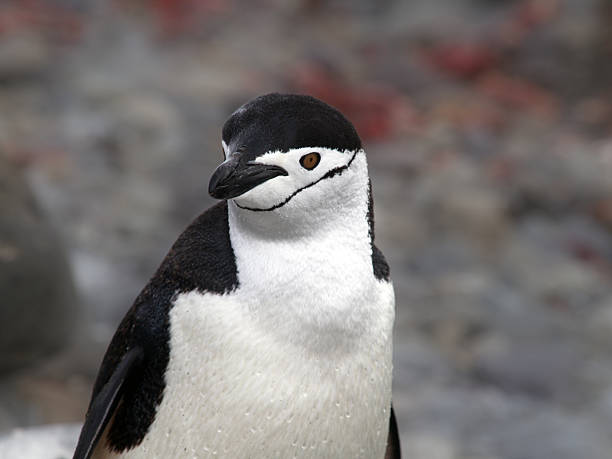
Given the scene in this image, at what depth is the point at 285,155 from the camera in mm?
1003

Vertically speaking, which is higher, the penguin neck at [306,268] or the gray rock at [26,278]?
the gray rock at [26,278]

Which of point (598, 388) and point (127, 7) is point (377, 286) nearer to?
point (598, 388)

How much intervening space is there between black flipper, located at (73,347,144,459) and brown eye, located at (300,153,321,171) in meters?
0.33

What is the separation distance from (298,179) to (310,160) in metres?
0.02

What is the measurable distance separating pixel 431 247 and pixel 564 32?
1875 mm

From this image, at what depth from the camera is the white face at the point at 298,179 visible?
100cm

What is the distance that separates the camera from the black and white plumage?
1.03 meters

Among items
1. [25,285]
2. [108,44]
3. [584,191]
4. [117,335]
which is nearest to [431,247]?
[584,191]

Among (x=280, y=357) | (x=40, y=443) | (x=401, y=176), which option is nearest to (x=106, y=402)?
(x=280, y=357)

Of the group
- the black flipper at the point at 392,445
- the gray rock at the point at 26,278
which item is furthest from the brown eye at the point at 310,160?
the gray rock at the point at 26,278

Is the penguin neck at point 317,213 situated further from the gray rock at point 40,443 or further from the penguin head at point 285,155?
the gray rock at point 40,443

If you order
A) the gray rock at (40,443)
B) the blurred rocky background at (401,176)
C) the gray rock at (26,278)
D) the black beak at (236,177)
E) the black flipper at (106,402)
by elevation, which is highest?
the blurred rocky background at (401,176)

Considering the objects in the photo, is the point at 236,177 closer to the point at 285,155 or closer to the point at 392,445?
the point at 285,155

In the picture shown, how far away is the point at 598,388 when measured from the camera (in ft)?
9.21
